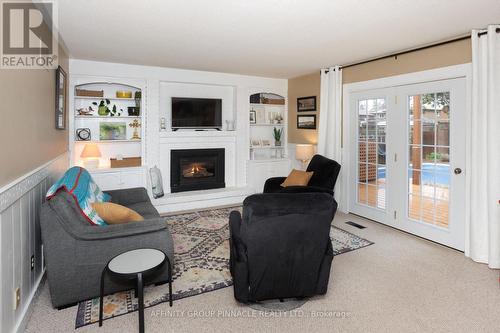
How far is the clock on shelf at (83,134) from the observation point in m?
5.00

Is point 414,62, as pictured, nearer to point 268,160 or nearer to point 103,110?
point 268,160

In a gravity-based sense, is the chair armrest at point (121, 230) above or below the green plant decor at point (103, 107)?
below

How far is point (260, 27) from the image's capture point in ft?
10.7

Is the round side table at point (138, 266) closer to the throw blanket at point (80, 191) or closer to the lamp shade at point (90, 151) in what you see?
the throw blanket at point (80, 191)

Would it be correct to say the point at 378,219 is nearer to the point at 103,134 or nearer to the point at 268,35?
the point at 268,35

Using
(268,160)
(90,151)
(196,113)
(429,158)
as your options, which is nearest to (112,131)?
(90,151)

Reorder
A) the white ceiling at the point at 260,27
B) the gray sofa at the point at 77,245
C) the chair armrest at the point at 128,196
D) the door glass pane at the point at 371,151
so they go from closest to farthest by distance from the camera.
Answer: the gray sofa at the point at 77,245, the white ceiling at the point at 260,27, the chair armrest at the point at 128,196, the door glass pane at the point at 371,151

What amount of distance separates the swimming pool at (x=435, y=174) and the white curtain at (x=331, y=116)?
1.45 meters

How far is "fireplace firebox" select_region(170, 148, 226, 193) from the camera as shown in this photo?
18.7 feet

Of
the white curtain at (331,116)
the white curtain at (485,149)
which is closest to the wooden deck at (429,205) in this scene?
the white curtain at (485,149)

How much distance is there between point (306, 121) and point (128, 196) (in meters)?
3.62

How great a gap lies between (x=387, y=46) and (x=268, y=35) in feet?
5.22

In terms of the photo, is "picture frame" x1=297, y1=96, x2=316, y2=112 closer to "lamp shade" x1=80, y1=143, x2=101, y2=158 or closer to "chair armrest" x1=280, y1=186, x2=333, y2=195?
"chair armrest" x1=280, y1=186, x2=333, y2=195

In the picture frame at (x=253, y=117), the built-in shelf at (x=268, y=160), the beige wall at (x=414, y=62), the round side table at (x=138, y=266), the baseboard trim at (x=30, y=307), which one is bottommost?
the baseboard trim at (x=30, y=307)
